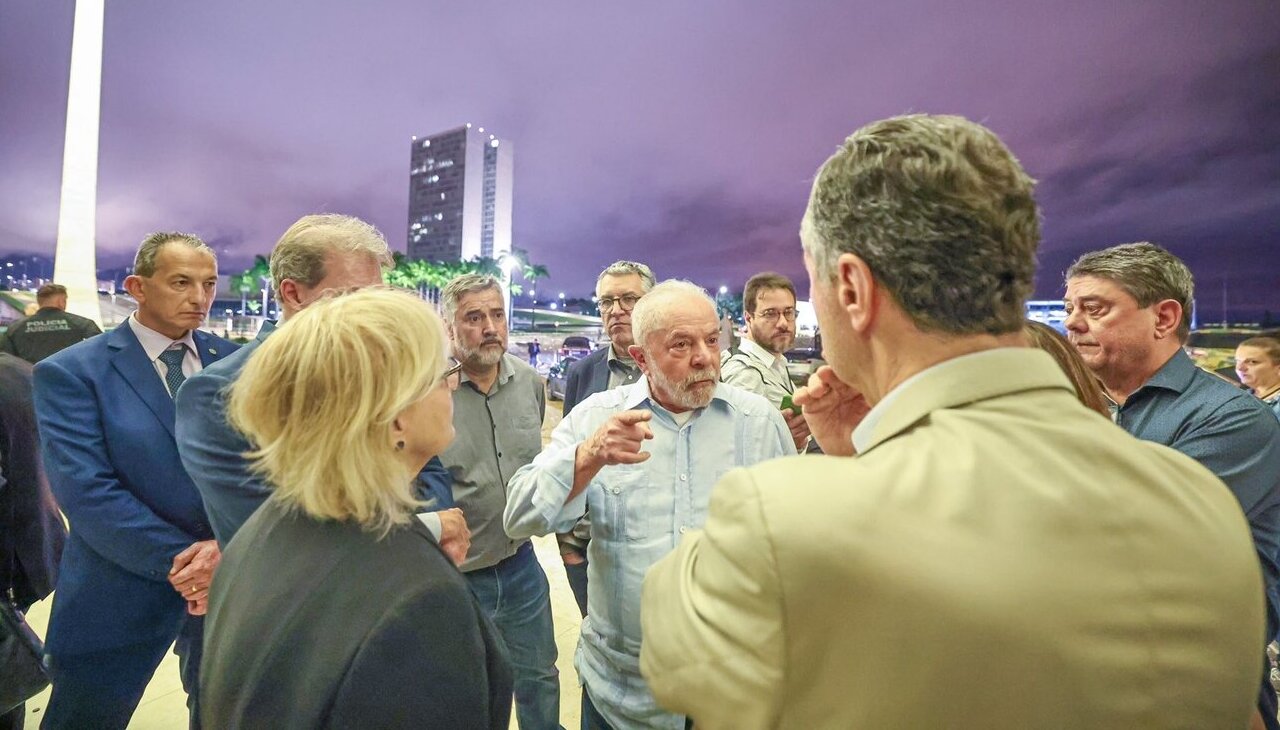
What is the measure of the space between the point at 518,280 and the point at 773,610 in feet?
236

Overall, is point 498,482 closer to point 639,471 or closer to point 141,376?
point 639,471

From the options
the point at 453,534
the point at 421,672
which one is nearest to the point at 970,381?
the point at 421,672

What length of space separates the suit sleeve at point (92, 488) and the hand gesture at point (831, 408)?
2202 millimetres

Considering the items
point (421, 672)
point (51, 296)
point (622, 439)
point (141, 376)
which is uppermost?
point (51, 296)

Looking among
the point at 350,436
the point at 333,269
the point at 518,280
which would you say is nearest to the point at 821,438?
the point at 350,436

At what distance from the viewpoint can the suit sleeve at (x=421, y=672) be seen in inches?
33.8

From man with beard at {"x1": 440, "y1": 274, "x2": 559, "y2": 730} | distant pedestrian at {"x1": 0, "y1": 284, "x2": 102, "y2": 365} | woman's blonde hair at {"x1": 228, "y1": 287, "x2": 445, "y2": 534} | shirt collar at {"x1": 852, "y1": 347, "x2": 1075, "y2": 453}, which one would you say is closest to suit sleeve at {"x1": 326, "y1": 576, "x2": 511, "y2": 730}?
woman's blonde hair at {"x1": 228, "y1": 287, "x2": 445, "y2": 534}

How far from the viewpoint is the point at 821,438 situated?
3.71ft

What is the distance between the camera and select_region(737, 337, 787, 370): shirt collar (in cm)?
379

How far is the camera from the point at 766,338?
3.98 meters

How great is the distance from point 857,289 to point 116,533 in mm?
2488

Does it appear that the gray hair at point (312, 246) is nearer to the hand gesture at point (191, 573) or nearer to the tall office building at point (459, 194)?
the hand gesture at point (191, 573)

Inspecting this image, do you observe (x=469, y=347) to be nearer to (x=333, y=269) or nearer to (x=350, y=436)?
(x=333, y=269)

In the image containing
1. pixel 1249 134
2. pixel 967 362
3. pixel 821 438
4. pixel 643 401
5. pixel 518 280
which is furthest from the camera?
pixel 518 280
